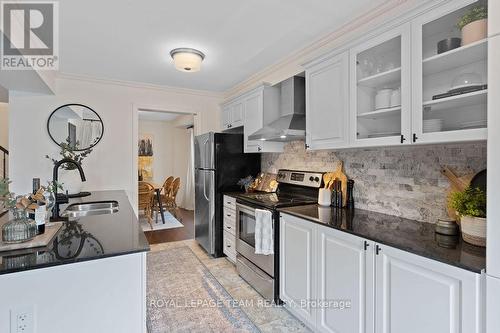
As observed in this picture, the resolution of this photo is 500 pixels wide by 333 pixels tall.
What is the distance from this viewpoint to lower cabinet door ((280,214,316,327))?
6.48 feet

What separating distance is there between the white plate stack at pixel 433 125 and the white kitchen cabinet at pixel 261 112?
5.89ft

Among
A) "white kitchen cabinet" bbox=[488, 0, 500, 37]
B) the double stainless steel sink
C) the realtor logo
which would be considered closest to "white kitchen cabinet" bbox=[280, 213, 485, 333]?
"white kitchen cabinet" bbox=[488, 0, 500, 37]

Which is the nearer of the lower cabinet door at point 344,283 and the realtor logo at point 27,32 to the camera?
the lower cabinet door at point 344,283

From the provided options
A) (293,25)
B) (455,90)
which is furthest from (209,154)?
(455,90)

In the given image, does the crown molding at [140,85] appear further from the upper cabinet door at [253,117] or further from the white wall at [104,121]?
the upper cabinet door at [253,117]

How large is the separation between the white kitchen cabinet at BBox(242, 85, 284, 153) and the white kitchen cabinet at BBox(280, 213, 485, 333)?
119cm

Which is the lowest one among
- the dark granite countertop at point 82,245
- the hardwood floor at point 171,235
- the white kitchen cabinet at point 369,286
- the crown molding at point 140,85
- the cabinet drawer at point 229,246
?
the hardwood floor at point 171,235

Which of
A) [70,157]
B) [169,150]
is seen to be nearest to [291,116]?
[70,157]

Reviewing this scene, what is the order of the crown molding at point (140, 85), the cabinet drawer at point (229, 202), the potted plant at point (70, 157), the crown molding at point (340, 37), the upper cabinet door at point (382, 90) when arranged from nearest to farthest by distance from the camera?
the upper cabinet door at point (382, 90), the crown molding at point (340, 37), the cabinet drawer at point (229, 202), the potted plant at point (70, 157), the crown molding at point (140, 85)

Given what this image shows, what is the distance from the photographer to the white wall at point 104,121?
10.7ft

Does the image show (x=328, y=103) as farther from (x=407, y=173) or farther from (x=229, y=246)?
(x=229, y=246)

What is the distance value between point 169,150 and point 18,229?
261 inches

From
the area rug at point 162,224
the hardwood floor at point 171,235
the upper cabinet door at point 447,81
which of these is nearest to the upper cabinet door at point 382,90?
the upper cabinet door at point 447,81

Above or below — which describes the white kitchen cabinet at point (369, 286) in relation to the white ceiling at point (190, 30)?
below
